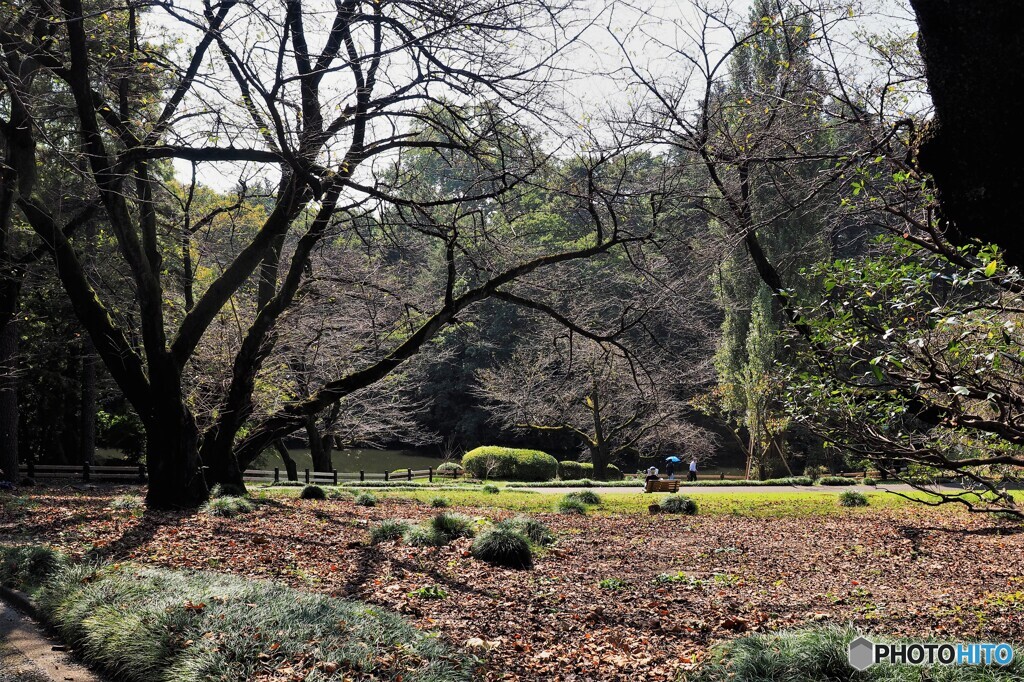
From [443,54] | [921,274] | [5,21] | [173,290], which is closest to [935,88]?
[921,274]

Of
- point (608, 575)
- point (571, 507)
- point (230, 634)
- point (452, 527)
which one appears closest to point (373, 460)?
point (571, 507)

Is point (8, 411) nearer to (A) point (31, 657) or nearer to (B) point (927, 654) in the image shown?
(A) point (31, 657)

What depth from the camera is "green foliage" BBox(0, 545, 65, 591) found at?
6395 millimetres

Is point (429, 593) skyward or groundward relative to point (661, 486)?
skyward

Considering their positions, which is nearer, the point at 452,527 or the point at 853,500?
the point at 452,527

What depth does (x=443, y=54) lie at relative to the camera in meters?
8.17

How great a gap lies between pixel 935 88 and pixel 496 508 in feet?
39.4

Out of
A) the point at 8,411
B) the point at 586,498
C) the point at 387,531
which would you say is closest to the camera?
the point at 387,531

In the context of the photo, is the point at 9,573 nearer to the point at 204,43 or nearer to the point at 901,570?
the point at 204,43

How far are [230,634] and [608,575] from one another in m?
4.48

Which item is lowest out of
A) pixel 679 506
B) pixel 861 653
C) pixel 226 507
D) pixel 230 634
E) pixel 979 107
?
pixel 679 506

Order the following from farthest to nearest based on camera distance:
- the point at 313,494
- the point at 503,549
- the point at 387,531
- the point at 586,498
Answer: the point at 586,498 < the point at 313,494 < the point at 387,531 < the point at 503,549

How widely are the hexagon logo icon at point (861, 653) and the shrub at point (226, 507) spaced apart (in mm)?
8017

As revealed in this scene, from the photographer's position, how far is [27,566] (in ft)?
21.9
